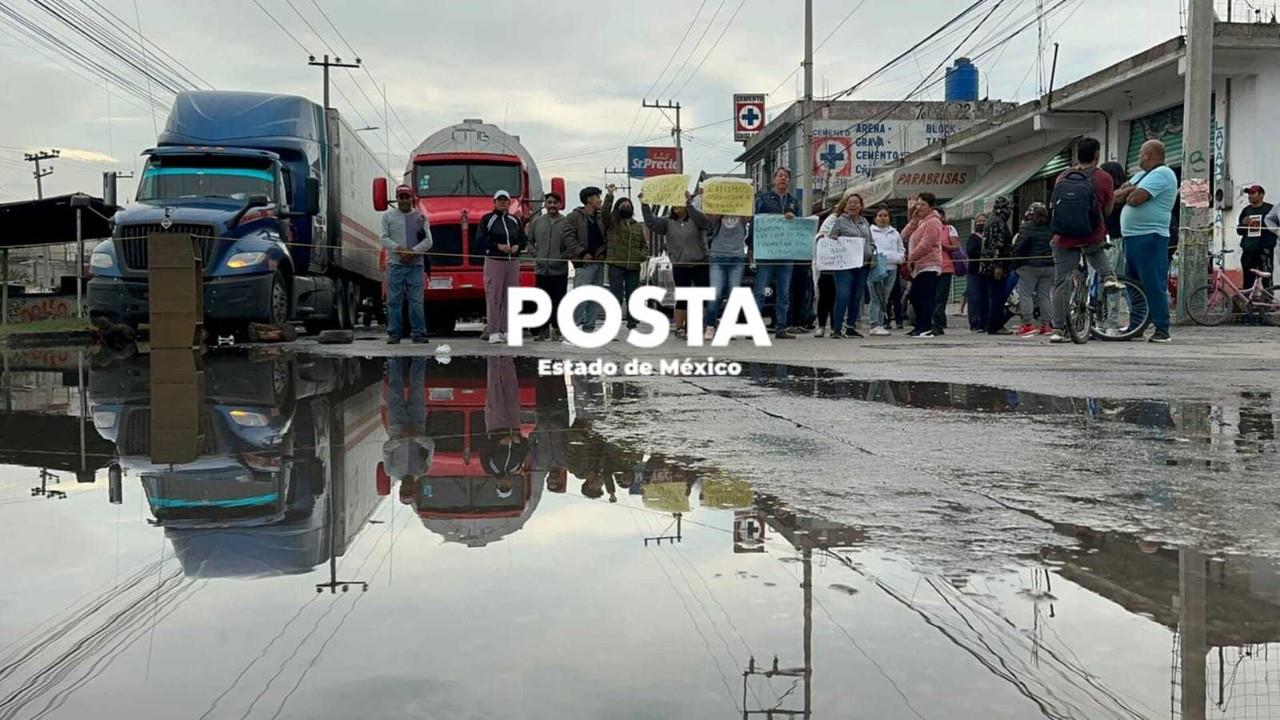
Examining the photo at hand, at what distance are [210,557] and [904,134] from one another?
4464cm

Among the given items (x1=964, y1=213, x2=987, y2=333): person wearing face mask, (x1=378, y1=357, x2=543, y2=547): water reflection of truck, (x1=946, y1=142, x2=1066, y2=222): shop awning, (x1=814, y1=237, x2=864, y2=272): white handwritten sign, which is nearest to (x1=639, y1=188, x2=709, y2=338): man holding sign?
(x1=814, y1=237, x2=864, y2=272): white handwritten sign

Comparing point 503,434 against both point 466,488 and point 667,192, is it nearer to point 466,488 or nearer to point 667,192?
point 466,488

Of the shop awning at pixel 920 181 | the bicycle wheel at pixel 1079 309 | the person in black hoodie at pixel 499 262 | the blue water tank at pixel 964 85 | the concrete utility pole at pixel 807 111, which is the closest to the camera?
the bicycle wheel at pixel 1079 309

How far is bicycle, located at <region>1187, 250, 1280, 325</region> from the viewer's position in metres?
15.5

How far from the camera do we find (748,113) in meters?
45.9

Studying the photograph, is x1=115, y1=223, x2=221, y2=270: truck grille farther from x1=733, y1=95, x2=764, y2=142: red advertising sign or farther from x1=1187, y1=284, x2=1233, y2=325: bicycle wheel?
x1=733, y1=95, x2=764, y2=142: red advertising sign

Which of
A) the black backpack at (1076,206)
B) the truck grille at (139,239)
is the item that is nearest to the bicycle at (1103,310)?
the black backpack at (1076,206)

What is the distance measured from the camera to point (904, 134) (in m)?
44.8

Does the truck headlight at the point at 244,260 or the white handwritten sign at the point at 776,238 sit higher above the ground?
the white handwritten sign at the point at 776,238

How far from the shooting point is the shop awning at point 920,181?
2853 centimetres

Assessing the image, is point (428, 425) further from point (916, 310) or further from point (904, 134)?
point (904, 134)

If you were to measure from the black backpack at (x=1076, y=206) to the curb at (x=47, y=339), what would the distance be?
44.0 feet

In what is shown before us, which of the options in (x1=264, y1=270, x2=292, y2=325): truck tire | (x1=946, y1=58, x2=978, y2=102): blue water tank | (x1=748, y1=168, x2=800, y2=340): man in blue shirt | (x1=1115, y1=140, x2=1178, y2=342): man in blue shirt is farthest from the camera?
(x1=946, y1=58, x2=978, y2=102): blue water tank

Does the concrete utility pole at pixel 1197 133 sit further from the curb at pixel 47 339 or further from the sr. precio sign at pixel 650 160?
the sr. precio sign at pixel 650 160
